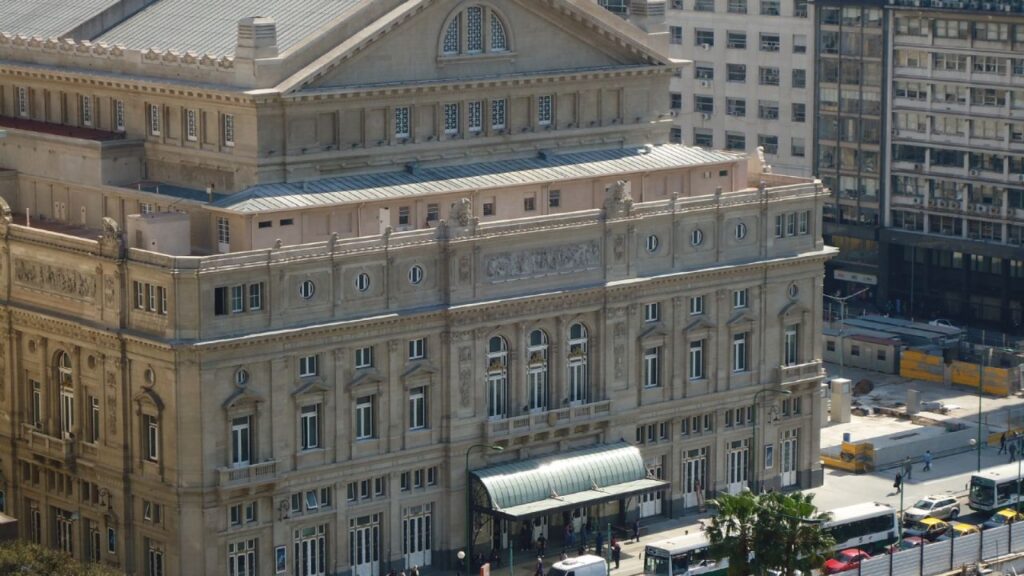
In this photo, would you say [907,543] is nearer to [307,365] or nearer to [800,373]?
[800,373]

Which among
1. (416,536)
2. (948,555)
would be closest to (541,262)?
(416,536)

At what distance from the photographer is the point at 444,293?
14162 cm

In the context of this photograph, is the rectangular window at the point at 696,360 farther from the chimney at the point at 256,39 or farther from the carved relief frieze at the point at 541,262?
the chimney at the point at 256,39

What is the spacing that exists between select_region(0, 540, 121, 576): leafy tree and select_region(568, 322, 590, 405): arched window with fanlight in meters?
33.5

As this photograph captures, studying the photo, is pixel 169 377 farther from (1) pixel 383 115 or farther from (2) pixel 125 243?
(1) pixel 383 115

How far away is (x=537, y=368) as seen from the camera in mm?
146875

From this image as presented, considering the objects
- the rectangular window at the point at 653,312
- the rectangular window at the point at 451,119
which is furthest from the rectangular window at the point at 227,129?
the rectangular window at the point at 653,312

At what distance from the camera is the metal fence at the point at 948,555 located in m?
140

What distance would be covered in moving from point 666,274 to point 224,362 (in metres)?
29.8

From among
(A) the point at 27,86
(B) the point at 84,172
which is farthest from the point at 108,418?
(A) the point at 27,86

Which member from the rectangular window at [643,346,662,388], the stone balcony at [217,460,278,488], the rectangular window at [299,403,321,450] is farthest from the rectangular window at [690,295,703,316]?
the stone balcony at [217,460,278,488]

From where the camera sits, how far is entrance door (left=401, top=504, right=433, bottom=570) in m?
143

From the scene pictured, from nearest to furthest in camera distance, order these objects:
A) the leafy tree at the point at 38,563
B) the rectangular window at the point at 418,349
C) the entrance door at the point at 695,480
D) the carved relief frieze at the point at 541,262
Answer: the leafy tree at the point at 38,563 < the rectangular window at the point at 418,349 < the carved relief frieze at the point at 541,262 < the entrance door at the point at 695,480

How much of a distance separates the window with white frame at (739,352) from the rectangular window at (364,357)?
26.1 metres
